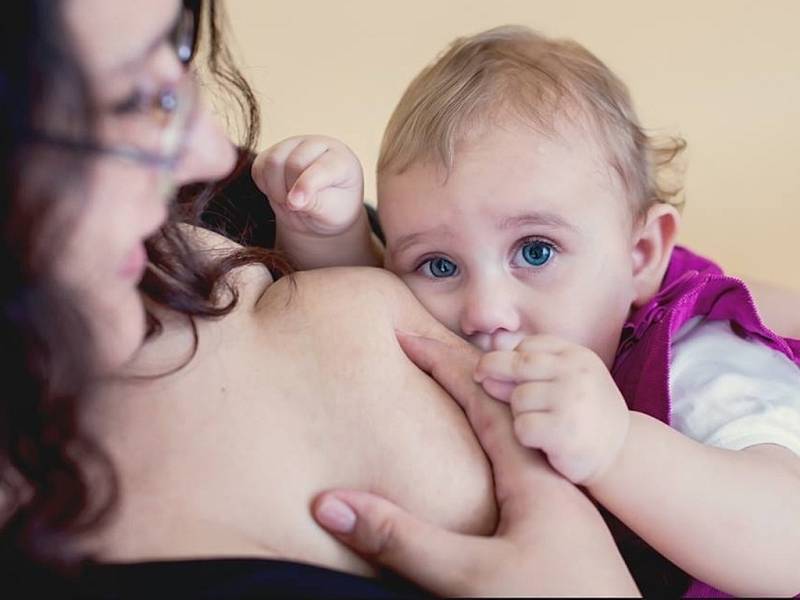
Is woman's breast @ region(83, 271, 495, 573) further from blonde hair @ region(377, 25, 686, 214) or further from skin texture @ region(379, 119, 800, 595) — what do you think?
blonde hair @ region(377, 25, 686, 214)

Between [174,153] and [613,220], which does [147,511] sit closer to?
[174,153]

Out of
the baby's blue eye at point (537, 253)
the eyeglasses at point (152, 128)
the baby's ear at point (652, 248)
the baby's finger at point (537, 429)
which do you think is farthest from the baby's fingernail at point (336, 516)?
the baby's ear at point (652, 248)

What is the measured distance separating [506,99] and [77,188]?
55 centimetres

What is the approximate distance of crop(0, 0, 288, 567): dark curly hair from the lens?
0.60 meters

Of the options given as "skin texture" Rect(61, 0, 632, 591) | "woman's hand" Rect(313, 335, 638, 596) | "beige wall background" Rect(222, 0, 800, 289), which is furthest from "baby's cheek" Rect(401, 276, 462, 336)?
"beige wall background" Rect(222, 0, 800, 289)

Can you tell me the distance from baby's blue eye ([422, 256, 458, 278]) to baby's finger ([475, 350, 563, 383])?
0.72 ft

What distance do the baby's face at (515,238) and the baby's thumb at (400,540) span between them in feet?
0.92

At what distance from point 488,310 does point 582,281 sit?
108 millimetres

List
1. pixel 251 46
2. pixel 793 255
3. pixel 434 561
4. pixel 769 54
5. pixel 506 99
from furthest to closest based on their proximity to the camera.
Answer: pixel 251 46 < pixel 769 54 < pixel 793 255 < pixel 506 99 < pixel 434 561

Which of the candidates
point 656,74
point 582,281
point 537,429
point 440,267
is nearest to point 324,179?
point 440,267

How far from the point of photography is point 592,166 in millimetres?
1090

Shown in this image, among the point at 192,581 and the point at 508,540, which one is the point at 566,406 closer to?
the point at 508,540

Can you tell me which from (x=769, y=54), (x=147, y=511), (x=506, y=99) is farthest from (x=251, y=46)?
(x=147, y=511)

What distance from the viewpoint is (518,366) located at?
0.86 metres
